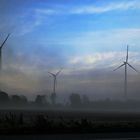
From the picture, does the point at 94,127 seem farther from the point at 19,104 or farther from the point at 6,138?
the point at 19,104

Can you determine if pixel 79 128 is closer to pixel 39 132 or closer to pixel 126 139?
pixel 39 132

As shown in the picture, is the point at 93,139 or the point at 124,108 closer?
the point at 93,139

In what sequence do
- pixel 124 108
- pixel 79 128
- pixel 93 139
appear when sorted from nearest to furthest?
pixel 93 139 < pixel 79 128 < pixel 124 108

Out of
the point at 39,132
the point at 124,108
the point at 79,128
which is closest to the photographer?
the point at 39,132

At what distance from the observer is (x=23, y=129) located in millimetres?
30047

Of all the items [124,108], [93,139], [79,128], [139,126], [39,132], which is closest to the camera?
[93,139]

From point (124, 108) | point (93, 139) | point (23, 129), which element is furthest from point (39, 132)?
point (124, 108)

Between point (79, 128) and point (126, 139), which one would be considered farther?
point (79, 128)

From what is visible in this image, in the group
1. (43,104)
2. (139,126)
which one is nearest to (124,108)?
(43,104)

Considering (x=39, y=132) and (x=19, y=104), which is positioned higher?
(x=19, y=104)

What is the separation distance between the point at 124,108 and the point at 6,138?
15905cm

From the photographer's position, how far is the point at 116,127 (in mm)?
33312

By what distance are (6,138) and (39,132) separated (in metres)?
4.68

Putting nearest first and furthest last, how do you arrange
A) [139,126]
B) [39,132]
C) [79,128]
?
[39,132], [79,128], [139,126]
